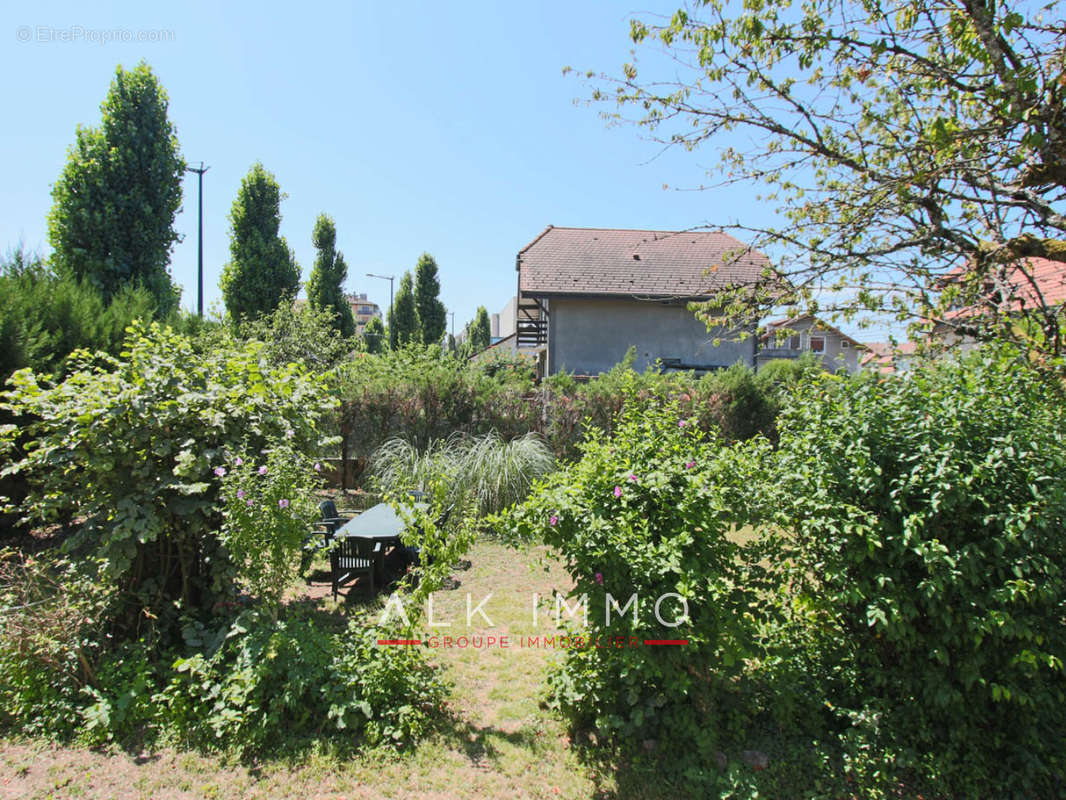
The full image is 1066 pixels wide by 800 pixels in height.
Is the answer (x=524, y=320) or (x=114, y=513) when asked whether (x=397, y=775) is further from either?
(x=524, y=320)

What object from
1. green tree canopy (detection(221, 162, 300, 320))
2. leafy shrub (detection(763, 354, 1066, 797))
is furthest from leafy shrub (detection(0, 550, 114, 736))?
green tree canopy (detection(221, 162, 300, 320))

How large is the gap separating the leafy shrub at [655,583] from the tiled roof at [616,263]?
591 inches

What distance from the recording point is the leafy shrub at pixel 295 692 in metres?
2.97

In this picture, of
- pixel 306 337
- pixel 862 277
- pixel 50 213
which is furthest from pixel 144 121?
pixel 862 277

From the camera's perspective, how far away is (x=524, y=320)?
22062mm

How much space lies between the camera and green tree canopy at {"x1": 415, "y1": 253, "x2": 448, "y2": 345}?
34.8 meters

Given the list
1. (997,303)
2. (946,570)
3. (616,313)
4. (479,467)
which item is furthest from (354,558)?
(616,313)

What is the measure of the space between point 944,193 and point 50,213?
1270 centimetres

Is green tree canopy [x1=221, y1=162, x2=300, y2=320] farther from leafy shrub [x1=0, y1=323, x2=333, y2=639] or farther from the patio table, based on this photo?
leafy shrub [x1=0, y1=323, x2=333, y2=639]

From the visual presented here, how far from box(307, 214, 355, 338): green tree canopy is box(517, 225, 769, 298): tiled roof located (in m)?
6.97

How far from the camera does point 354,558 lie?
512 cm

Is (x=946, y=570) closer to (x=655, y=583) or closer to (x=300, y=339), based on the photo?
(x=655, y=583)

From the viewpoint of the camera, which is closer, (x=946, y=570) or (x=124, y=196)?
(x=946, y=570)

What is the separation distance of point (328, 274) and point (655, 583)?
2079cm
